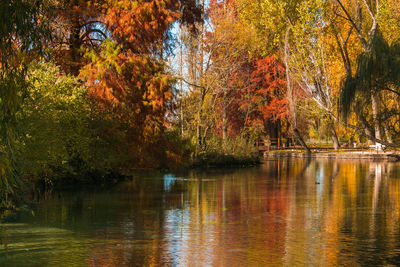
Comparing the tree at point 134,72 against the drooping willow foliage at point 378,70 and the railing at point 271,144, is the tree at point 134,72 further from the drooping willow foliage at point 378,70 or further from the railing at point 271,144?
the railing at point 271,144

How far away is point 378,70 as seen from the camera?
69.6ft

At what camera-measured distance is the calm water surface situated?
11.8m

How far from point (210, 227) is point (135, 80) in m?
15.0

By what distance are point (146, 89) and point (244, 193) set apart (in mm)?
8476

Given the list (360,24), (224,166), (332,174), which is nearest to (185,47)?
(224,166)

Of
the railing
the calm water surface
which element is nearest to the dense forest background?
the calm water surface

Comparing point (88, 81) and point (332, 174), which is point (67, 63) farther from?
point (332, 174)

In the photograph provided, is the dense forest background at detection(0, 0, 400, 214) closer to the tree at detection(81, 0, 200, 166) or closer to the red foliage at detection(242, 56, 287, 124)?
the tree at detection(81, 0, 200, 166)

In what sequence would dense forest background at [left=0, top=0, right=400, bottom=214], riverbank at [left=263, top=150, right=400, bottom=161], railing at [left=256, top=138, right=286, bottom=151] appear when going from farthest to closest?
1. railing at [left=256, top=138, right=286, bottom=151]
2. riverbank at [left=263, top=150, right=400, bottom=161]
3. dense forest background at [left=0, top=0, right=400, bottom=214]

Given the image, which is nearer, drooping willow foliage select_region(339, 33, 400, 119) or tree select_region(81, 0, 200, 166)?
drooping willow foliage select_region(339, 33, 400, 119)

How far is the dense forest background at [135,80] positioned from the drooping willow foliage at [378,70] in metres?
0.03

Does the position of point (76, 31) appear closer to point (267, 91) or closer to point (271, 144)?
point (267, 91)

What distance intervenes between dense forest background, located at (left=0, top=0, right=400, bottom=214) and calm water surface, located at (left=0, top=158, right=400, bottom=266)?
1479 millimetres

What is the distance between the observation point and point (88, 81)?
28.0m
